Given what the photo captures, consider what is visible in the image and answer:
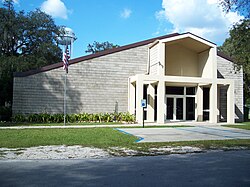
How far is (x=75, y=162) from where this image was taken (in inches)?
269

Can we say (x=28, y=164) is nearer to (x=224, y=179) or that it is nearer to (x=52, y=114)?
(x=224, y=179)

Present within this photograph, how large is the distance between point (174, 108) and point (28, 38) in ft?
75.3

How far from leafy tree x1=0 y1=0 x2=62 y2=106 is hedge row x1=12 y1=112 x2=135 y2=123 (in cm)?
1017

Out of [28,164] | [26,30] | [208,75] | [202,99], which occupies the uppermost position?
[26,30]

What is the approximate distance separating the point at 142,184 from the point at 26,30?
33.6 metres

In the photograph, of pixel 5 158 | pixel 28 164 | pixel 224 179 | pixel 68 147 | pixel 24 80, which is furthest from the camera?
pixel 24 80

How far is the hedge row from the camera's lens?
19922 millimetres

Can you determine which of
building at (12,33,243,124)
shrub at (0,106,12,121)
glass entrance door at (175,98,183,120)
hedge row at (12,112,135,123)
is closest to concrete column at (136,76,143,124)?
building at (12,33,243,124)

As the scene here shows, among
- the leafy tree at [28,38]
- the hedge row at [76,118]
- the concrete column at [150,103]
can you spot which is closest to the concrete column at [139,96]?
the hedge row at [76,118]

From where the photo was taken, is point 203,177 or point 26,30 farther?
point 26,30

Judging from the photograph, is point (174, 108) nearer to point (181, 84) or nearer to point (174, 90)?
point (174, 90)

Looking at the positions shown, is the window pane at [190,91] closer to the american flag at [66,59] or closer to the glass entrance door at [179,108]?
the glass entrance door at [179,108]

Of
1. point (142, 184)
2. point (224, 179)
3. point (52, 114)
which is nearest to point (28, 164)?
point (142, 184)

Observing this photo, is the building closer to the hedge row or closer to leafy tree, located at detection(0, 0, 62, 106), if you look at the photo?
the hedge row
